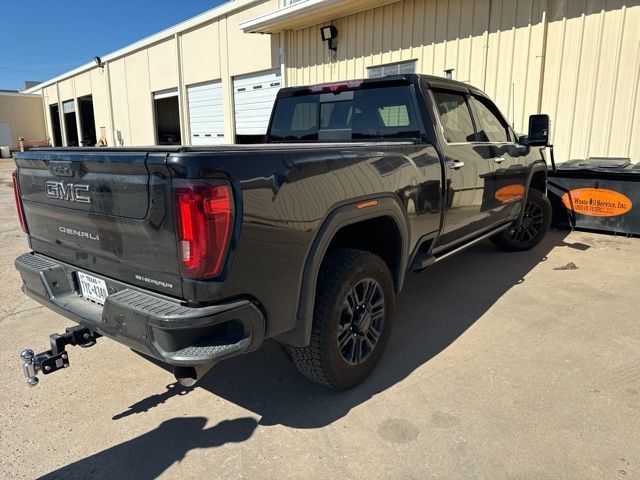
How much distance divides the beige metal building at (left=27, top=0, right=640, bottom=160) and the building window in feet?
0.08

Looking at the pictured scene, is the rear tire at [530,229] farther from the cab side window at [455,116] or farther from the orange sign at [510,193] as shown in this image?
the cab side window at [455,116]

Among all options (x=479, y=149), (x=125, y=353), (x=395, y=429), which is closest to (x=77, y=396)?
(x=125, y=353)

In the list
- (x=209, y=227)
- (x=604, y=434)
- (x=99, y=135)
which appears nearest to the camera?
(x=209, y=227)

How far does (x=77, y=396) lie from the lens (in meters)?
2.90

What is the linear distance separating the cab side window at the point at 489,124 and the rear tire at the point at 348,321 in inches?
85.7

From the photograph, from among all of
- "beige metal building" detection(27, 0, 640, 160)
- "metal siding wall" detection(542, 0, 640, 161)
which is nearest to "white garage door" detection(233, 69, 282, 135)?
Answer: "beige metal building" detection(27, 0, 640, 160)

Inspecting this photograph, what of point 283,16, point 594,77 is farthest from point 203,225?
point 283,16

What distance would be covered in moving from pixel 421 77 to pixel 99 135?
24.7m

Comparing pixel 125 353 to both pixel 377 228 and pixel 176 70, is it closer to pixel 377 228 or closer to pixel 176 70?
pixel 377 228

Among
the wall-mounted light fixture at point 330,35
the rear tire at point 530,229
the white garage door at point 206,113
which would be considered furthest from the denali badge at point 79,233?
the white garage door at point 206,113

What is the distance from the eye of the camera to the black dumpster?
6.58m

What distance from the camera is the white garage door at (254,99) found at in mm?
13271

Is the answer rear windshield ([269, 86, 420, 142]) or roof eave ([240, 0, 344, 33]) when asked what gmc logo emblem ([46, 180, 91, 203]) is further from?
roof eave ([240, 0, 344, 33])

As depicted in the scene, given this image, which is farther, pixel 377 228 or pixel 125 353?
pixel 125 353
